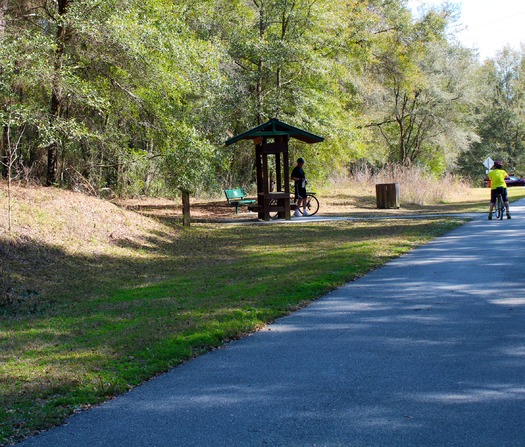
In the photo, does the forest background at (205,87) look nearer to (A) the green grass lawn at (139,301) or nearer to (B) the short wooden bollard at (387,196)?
(B) the short wooden bollard at (387,196)

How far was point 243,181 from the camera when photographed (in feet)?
124

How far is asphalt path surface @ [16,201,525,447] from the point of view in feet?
15.2

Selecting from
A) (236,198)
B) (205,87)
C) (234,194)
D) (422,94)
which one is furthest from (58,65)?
(422,94)

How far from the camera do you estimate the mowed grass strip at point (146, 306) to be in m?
5.86

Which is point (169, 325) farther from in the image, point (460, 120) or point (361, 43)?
point (460, 120)

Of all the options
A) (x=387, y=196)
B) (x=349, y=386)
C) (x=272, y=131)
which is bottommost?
(x=349, y=386)

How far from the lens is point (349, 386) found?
5625mm

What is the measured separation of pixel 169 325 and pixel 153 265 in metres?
6.27

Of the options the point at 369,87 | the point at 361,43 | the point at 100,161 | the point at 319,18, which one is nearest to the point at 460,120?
the point at 369,87

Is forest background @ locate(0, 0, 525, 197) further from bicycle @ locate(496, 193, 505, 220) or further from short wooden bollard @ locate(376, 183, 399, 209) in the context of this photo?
bicycle @ locate(496, 193, 505, 220)

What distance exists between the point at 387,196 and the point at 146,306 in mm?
22057

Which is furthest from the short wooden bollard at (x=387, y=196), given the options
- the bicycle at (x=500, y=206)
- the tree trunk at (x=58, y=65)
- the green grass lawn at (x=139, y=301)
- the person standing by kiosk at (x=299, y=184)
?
the tree trunk at (x=58, y=65)

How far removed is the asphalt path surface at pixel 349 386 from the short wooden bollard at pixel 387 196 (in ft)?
69.4

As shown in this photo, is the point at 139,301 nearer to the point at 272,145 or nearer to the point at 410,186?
the point at 272,145
